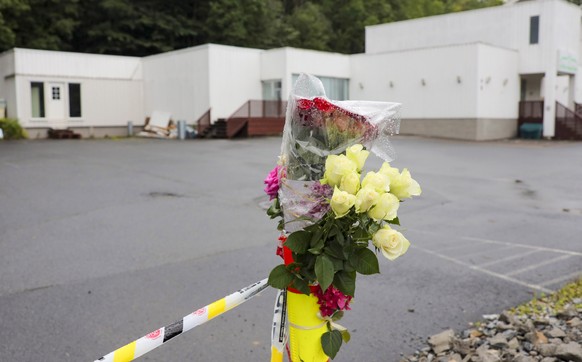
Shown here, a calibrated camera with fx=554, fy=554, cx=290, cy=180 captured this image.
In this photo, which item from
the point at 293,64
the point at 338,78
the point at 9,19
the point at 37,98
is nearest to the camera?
the point at 37,98

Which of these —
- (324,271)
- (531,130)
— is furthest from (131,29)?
(324,271)

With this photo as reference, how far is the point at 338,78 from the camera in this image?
33.2 m

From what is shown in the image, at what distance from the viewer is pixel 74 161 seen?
16.6m

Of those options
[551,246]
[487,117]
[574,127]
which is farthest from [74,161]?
[574,127]

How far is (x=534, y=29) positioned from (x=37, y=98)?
27.3 meters

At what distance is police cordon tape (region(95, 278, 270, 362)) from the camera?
215cm

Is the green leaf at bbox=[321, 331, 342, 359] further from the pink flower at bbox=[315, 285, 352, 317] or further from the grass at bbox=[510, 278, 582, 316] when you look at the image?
the grass at bbox=[510, 278, 582, 316]

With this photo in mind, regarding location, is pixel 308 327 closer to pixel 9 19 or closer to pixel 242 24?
pixel 9 19

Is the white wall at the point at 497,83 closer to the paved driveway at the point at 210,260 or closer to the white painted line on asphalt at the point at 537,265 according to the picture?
the paved driveway at the point at 210,260

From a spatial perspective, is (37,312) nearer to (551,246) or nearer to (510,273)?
(510,273)

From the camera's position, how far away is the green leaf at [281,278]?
2412 millimetres

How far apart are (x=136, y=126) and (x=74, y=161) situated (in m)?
16.7

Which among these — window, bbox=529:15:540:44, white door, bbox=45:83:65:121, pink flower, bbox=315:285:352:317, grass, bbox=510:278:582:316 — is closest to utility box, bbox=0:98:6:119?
white door, bbox=45:83:65:121

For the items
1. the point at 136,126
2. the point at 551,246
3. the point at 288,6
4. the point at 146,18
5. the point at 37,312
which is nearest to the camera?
the point at 37,312
